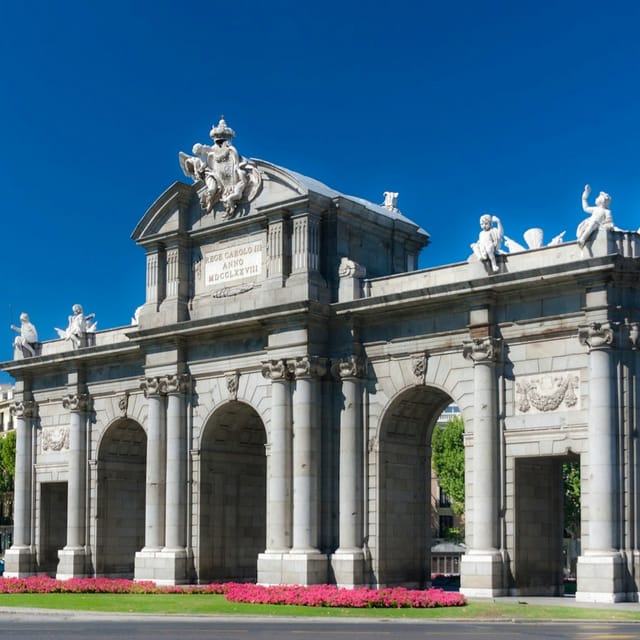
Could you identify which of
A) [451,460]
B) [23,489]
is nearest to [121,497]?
[23,489]

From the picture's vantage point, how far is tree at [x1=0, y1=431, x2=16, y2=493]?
105m

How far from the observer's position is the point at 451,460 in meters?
86.8

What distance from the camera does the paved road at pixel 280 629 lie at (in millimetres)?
27438

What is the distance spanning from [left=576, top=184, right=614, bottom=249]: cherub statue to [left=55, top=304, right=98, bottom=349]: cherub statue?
2749 cm

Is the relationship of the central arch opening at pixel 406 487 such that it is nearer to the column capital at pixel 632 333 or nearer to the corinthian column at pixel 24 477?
the column capital at pixel 632 333

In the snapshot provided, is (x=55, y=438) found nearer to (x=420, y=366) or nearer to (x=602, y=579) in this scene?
(x=420, y=366)

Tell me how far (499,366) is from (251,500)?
16.0 meters

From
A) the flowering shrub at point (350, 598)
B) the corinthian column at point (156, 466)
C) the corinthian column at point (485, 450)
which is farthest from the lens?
the corinthian column at point (156, 466)

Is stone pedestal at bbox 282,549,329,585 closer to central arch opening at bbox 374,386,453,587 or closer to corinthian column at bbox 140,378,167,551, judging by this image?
central arch opening at bbox 374,386,453,587

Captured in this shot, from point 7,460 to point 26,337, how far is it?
4474cm

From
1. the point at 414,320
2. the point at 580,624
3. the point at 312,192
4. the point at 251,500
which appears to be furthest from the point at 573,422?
the point at 251,500

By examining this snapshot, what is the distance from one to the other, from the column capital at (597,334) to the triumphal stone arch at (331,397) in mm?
80

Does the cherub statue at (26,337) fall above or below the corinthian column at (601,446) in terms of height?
above

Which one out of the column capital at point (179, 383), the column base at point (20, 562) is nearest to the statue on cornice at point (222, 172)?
the column capital at point (179, 383)
